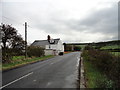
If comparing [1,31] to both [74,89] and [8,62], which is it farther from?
[74,89]

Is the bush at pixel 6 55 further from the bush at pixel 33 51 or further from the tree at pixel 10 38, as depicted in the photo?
the bush at pixel 33 51

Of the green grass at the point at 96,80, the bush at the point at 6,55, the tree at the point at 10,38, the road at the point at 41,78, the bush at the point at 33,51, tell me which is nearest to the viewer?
the green grass at the point at 96,80

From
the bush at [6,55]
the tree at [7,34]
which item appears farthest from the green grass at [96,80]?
the tree at [7,34]

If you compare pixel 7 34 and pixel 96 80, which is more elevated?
pixel 7 34

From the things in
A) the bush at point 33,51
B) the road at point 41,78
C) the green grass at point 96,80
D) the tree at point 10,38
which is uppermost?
the tree at point 10,38

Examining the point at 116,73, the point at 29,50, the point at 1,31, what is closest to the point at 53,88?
the point at 116,73

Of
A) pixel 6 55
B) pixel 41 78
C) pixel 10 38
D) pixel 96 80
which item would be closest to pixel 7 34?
pixel 10 38

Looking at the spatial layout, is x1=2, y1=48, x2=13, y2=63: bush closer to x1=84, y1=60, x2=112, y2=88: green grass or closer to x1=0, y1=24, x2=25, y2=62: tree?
x1=0, y1=24, x2=25, y2=62: tree

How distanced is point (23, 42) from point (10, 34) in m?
2.82

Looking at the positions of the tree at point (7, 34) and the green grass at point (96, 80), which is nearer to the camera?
the green grass at point (96, 80)

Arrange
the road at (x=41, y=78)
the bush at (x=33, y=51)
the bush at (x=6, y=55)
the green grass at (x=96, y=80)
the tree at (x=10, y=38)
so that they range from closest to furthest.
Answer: the green grass at (x=96, y=80), the road at (x=41, y=78), the bush at (x=6, y=55), the tree at (x=10, y=38), the bush at (x=33, y=51)

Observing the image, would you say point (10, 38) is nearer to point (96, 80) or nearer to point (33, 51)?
point (33, 51)

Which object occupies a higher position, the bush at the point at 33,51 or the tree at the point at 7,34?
the tree at the point at 7,34

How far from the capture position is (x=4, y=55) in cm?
1459
